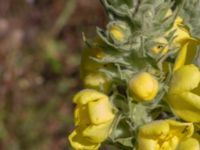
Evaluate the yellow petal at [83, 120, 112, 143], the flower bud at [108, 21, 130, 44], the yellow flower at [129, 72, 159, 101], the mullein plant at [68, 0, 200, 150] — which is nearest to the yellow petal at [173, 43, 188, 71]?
the mullein plant at [68, 0, 200, 150]

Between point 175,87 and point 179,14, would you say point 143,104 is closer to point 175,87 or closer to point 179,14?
point 175,87

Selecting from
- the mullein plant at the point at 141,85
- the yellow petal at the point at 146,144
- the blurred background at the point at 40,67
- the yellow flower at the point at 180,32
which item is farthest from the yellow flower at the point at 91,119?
the blurred background at the point at 40,67

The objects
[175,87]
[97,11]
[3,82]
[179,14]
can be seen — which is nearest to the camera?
[175,87]

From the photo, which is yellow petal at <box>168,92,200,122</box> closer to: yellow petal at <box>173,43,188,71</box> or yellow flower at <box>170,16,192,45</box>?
yellow petal at <box>173,43,188,71</box>

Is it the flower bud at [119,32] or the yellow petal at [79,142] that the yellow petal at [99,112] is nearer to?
the yellow petal at [79,142]

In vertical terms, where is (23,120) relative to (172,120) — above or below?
below

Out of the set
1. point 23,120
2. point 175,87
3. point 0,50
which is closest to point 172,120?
point 175,87
